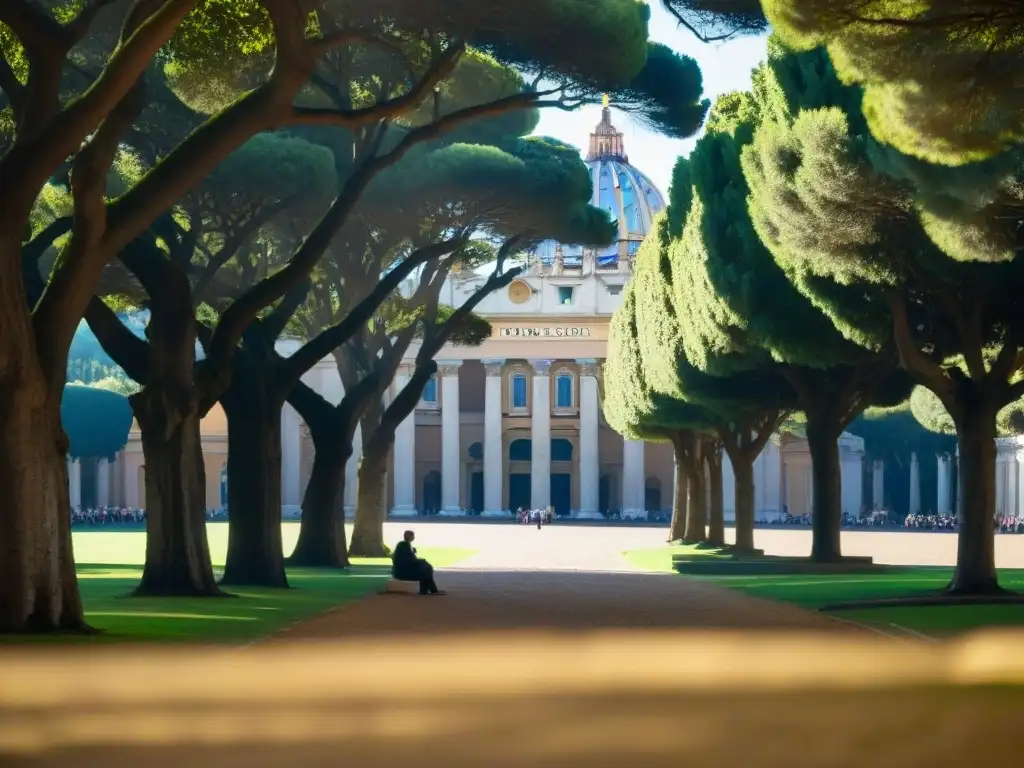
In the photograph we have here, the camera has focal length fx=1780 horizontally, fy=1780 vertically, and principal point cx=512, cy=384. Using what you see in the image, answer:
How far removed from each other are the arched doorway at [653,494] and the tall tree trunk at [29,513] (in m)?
79.4

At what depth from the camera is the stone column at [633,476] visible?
289 ft

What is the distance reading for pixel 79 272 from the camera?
14914mm

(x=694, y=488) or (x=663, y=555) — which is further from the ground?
(x=694, y=488)

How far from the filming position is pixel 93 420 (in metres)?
78.7

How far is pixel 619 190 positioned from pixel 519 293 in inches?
1463

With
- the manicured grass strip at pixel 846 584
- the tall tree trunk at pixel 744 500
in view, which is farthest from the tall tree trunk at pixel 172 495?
the tall tree trunk at pixel 744 500

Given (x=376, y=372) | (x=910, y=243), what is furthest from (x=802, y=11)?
(x=376, y=372)

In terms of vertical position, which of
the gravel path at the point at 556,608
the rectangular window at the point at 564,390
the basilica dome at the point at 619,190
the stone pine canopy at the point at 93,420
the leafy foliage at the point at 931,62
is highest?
the basilica dome at the point at 619,190

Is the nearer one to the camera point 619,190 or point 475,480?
point 475,480

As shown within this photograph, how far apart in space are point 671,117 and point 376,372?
8072mm

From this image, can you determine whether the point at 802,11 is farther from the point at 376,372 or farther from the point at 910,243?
the point at 376,372

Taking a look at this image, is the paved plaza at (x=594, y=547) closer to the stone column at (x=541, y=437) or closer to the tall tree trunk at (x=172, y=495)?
the tall tree trunk at (x=172, y=495)

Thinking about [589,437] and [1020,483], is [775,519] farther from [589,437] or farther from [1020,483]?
[1020,483]

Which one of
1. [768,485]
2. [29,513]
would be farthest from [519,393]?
[29,513]
